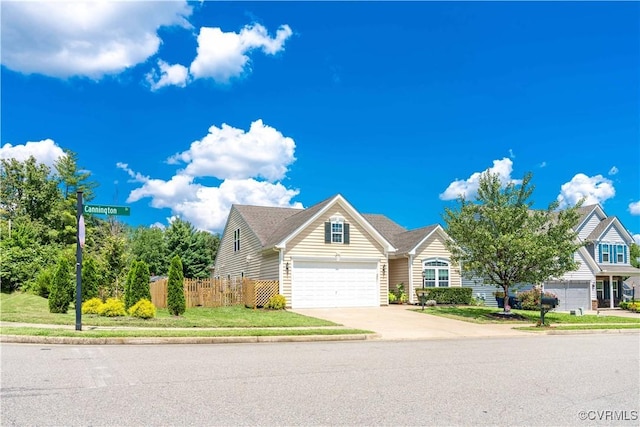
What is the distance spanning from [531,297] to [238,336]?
2018 cm

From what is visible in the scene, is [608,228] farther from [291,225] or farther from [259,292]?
[259,292]

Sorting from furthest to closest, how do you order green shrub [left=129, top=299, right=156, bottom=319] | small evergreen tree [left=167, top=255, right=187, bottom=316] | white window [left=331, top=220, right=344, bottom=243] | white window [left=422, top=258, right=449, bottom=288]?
white window [left=422, top=258, right=449, bottom=288], white window [left=331, top=220, right=344, bottom=243], small evergreen tree [left=167, top=255, right=187, bottom=316], green shrub [left=129, top=299, right=156, bottom=319]

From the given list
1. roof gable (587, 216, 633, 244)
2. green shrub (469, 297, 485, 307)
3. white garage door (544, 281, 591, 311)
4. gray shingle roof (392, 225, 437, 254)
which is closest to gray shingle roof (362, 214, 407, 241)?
gray shingle roof (392, 225, 437, 254)

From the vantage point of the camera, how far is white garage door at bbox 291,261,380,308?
2619cm

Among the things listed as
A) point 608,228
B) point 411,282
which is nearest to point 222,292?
point 411,282

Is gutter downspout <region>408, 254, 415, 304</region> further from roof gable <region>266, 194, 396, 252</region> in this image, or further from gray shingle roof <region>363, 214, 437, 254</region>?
roof gable <region>266, 194, 396, 252</region>

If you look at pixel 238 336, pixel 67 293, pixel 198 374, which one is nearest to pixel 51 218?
pixel 67 293

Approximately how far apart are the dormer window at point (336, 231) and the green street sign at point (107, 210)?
13696 mm

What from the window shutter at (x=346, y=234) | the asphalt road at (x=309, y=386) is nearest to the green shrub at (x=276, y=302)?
the window shutter at (x=346, y=234)

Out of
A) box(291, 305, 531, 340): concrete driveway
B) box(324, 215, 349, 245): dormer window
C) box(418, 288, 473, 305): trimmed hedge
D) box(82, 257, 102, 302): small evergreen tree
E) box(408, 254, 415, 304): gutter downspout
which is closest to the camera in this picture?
box(291, 305, 531, 340): concrete driveway

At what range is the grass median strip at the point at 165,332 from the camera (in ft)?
41.6

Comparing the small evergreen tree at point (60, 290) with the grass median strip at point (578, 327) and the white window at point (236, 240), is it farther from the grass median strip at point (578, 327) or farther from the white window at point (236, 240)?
the grass median strip at point (578, 327)

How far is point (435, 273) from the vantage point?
3152 centimetres

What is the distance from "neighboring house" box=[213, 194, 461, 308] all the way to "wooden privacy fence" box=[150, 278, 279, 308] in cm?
102
